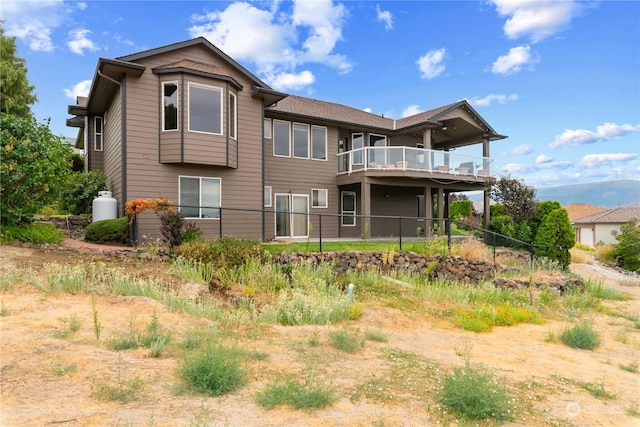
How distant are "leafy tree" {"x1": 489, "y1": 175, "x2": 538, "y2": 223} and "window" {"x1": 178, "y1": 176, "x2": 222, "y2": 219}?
14.1 m

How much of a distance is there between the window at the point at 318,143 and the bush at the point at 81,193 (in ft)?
30.8

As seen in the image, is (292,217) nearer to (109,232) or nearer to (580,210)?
(109,232)

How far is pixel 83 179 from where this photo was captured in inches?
602

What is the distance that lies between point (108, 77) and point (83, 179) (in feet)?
15.6

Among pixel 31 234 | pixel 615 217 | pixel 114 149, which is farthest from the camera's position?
pixel 615 217

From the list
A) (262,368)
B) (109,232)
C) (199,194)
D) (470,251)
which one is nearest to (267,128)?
(199,194)

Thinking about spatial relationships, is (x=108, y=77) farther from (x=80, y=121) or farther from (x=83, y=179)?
(x=80, y=121)

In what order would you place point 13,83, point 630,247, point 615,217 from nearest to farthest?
point 630,247, point 13,83, point 615,217

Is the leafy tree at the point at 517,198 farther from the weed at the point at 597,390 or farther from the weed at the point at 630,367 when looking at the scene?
the weed at the point at 597,390

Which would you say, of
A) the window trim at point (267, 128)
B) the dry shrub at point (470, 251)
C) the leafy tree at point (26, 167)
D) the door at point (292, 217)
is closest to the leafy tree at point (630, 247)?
the dry shrub at point (470, 251)

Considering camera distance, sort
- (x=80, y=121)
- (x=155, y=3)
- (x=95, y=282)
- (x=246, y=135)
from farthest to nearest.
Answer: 1. (x=80, y=121)
2. (x=246, y=135)
3. (x=155, y=3)
4. (x=95, y=282)

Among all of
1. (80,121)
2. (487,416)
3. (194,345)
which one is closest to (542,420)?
(487,416)

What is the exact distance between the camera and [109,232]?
11438mm

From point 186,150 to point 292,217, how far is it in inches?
228
